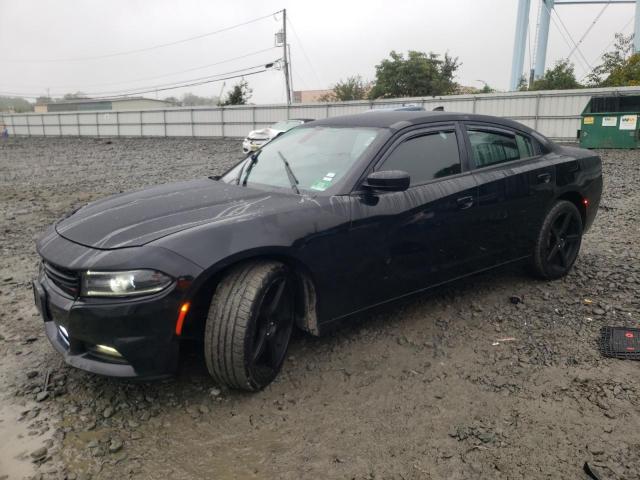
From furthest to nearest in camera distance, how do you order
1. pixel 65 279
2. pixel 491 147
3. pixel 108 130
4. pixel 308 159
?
pixel 108 130 < pixel 491 147 < pixel 308 159 < pixel 65 279

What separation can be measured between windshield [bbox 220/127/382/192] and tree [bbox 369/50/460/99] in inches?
1594

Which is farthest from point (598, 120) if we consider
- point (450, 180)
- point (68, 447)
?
point (68, 447)

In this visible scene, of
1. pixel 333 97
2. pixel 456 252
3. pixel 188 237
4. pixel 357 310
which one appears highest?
pixel 333 97

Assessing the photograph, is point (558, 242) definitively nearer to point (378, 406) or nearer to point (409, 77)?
point (378, 406)

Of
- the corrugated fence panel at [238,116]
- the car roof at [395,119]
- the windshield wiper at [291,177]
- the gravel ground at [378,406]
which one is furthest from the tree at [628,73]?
the windshield wiper at [291,177]

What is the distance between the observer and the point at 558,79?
118 ft

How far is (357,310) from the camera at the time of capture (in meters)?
3.28

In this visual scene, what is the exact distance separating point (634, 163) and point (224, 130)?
2397cm

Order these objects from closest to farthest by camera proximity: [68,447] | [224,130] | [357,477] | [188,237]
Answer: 1. [357,477]
2. [68,447]
3. [188,237]
4. [224,130]

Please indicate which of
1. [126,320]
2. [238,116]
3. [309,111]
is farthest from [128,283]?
[238,116]

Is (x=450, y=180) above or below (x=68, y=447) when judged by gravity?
above

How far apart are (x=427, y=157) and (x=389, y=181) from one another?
706 mm

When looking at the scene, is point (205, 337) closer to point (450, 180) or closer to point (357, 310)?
point (357, 310)

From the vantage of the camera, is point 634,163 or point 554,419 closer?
point 554,419
